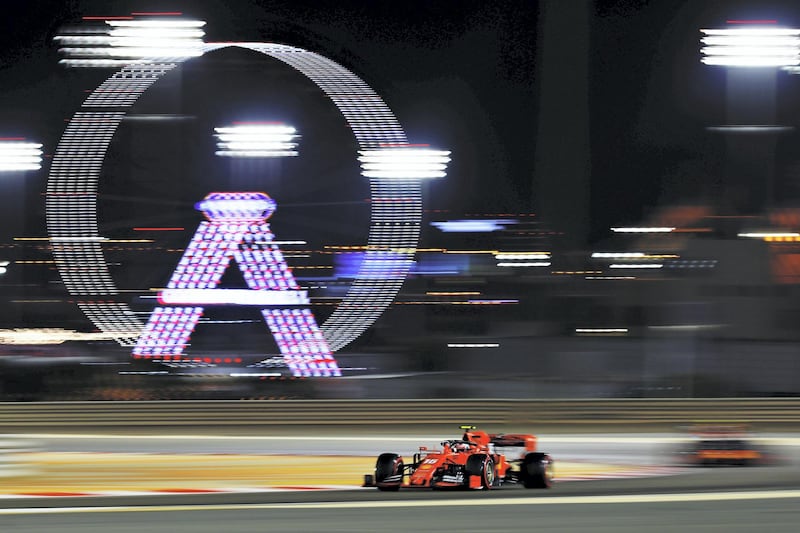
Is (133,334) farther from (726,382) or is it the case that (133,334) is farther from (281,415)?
(726,382)

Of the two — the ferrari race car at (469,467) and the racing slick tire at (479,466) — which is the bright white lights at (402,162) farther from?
the racing slick tire at (479,466)

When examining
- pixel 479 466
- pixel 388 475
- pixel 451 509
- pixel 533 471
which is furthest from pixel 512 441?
pixel 451 509

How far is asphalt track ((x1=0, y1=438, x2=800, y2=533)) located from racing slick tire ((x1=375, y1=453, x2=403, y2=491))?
0.08m

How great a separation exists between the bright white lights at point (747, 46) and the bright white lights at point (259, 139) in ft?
23.3

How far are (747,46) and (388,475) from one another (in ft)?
40.6

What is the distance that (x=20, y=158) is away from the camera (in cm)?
2103

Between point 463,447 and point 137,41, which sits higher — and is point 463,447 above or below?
below

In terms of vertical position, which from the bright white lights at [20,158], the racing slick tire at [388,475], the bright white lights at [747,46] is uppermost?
the bright white lights at [747,46]

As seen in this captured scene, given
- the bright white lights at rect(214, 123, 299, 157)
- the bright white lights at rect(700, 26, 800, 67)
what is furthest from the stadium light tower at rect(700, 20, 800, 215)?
the bright white lights at rect(214, 123, 299, 157)

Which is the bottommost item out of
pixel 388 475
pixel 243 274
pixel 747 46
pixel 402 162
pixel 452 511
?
pixel 452 511

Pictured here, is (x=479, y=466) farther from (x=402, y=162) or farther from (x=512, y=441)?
(x=402, y=162)

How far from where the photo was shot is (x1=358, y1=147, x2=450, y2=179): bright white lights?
21.2 m

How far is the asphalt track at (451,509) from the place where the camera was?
6523 mm

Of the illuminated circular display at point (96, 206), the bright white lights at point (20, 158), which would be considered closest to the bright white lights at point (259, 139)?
the illuminated circular display at point (96, 206)
